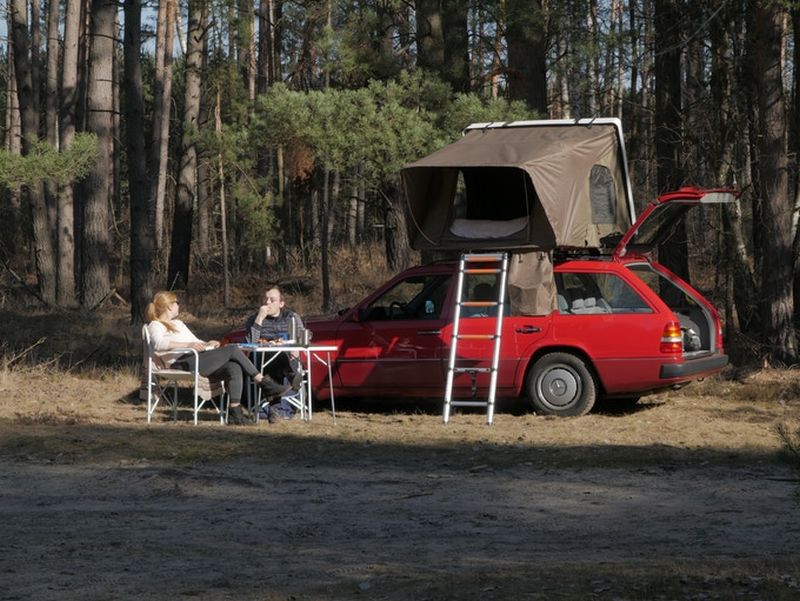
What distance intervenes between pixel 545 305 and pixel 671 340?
4.34 feet

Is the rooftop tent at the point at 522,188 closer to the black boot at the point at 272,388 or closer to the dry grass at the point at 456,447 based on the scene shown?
the dry grass at the point at 456,447

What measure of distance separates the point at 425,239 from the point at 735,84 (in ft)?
20.7

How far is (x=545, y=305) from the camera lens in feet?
46.4

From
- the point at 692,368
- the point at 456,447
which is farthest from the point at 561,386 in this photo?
the point at 456,447

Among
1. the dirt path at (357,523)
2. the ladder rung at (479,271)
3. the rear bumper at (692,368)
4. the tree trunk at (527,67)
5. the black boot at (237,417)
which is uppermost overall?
the tree trunk at (527,67)

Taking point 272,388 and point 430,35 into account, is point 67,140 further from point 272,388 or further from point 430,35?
point 272,388

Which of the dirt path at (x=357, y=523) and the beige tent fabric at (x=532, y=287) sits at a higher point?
the beige tent fabric at (x=532, y=287)

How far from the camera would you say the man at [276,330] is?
14219 mm

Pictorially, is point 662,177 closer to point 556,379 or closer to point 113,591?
point 556,379

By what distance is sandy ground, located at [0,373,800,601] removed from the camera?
6734 millimetres

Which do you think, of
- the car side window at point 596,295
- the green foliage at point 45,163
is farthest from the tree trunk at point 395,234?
the car side window at point 596,295

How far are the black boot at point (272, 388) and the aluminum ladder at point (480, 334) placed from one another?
1647 mm

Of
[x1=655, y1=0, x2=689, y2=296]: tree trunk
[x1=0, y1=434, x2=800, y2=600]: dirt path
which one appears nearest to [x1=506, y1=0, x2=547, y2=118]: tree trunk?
[x1=655, y1=0, x2=689, y2=296]: tree trunk

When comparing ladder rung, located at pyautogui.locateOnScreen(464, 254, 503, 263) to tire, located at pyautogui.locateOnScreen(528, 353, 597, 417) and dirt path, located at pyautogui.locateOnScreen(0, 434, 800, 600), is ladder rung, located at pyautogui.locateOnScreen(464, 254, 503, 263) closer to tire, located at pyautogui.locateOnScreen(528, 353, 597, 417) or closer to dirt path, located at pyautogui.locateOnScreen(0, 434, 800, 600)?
tire, located at pyautogui.locateOnScreen(528, 353, 597, 417)
